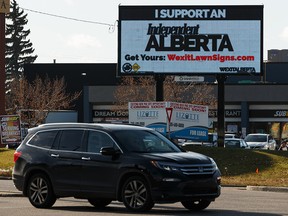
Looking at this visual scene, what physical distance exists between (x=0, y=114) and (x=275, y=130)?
1483 inches

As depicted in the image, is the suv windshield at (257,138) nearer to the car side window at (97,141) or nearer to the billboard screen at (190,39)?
the billboard screen at (190,39)

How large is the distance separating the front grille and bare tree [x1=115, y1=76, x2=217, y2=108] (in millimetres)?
49303

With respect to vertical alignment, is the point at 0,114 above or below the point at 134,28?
below

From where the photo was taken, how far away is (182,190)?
16.7 meters

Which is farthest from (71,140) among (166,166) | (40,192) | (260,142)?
(260,142)

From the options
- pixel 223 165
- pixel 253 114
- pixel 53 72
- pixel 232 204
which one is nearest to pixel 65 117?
pixel 53 72

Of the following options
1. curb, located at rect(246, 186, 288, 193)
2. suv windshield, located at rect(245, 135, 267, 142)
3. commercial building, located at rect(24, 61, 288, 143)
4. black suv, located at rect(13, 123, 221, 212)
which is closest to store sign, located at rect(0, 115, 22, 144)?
suv windshield, located at rect(245, 135, 267, 142)

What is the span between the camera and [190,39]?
142 feet

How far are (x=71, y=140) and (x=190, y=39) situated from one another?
83.3ft

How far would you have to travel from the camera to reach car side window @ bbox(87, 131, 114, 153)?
1784 cm

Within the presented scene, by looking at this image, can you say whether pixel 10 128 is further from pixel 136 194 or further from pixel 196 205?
pixel 136 194

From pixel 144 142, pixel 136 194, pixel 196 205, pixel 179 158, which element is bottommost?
pixel 196 205

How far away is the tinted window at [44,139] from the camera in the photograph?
740 inches

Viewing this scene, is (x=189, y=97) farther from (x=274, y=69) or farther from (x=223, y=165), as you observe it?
(x=223, y=165)
